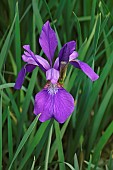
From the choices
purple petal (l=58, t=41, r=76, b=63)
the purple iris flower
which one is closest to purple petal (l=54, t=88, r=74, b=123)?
the purple iris flower

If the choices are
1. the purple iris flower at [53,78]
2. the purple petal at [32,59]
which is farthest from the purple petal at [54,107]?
the purple petal at [32,59]

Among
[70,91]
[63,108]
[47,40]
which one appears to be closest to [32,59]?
[47,40]

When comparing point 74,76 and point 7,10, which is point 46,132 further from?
point 7,10

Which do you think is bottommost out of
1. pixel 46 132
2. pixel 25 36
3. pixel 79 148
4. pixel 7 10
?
pixel 79 148

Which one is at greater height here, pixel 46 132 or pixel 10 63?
pixel 10 63

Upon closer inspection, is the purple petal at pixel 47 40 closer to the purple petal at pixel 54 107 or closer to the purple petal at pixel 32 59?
the purple petal at pixel 32 59

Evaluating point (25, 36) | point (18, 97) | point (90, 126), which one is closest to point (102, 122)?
point (90, 126)

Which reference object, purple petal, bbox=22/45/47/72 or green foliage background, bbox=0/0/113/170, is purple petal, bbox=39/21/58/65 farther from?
green foliage background, bbox=0/0/113/170
